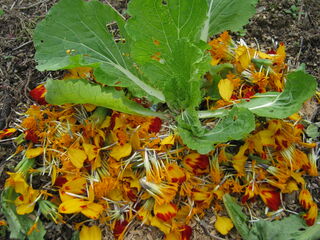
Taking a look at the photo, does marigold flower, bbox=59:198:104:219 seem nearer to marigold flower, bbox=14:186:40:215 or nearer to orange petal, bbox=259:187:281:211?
marigold flower, bbox=14:186:40:215

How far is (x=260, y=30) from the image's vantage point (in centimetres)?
276

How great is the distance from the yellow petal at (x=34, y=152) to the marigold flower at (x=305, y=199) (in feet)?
4.60

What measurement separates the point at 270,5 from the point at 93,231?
1991 mm

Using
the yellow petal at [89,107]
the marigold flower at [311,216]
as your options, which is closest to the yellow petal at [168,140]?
the yellow petal at [89,107]

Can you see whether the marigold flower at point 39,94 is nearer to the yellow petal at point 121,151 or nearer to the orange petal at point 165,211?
the yellow petal at point 121,151

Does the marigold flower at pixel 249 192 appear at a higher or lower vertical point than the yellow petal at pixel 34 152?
lower

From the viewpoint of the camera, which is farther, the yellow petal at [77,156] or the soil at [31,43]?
the soil at [31,43]

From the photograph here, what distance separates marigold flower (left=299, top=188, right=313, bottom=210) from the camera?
2.10 metres

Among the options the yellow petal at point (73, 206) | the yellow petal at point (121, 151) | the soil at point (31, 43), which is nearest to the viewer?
the yellow petal at point (73, 206)

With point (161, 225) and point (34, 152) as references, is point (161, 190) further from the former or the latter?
point (34, 152)

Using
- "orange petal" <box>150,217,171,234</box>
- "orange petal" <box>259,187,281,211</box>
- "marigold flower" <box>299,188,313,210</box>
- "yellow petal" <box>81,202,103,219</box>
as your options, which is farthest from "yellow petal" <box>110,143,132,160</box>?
"marigold flower" <box>299,188,313,210</box>

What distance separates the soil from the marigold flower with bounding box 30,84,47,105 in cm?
11

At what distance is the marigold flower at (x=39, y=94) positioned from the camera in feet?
7.45

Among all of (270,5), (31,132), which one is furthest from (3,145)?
(270,5)
